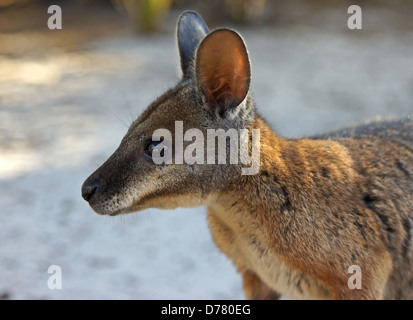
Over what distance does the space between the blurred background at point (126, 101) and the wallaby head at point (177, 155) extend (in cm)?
52

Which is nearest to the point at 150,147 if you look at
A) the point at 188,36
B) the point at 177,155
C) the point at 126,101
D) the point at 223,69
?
the point at 177,155

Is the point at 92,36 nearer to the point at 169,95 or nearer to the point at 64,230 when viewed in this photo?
the point at 64,230

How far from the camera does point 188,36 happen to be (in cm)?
301

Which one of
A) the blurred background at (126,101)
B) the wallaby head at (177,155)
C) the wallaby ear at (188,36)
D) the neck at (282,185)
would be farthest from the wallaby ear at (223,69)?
the blurred background at (126,101)

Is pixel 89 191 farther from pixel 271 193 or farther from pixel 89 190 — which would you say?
pixel 271 193

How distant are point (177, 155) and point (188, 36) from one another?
73cm

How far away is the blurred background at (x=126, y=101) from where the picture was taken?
3713mm

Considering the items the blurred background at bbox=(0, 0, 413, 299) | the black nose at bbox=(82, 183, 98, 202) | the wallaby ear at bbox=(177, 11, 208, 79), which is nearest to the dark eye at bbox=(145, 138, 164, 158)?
the black nose at bbox=(82, 183, 98, 202)

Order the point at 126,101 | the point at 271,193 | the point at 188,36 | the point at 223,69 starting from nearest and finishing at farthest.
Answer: the point at 223,69 → the point at 271,193 → the point at 188,36 → the point at 126,101

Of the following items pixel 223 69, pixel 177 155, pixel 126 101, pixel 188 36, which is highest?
Result: pixel 126 101

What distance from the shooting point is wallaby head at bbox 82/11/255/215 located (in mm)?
2549

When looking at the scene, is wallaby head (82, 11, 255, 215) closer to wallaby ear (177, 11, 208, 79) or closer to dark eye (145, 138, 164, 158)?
dark eye (145, 138, 164, 158)

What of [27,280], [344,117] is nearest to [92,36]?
[344,117]

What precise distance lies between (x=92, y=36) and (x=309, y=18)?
3354 mm
